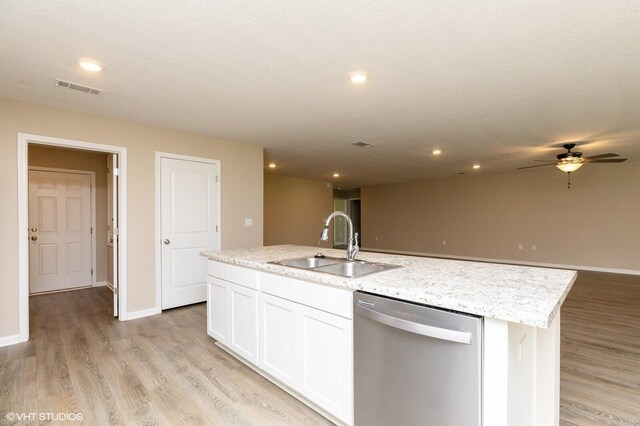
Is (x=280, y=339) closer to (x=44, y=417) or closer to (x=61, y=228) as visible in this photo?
(x=44, y=417)

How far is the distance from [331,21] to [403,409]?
82.9 inches

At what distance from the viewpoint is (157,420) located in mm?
1900

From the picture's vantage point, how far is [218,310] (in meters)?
2.86

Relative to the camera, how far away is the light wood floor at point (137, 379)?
1.97 meters

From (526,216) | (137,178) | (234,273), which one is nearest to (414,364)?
(234,273)

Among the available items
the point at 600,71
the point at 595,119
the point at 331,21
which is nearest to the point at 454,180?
the point at 595,119

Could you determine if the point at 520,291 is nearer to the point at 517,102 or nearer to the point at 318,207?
the point at 517,102

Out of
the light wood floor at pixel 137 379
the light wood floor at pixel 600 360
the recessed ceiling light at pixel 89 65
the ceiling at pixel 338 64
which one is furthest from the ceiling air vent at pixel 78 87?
the light wood floor at pixel 600 360

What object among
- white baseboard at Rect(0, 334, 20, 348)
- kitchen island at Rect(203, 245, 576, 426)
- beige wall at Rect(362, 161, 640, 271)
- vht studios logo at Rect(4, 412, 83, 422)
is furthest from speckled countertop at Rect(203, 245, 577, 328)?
beige wall at Rect(362, 161, 640, 271)

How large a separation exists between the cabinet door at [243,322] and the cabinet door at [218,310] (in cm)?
8

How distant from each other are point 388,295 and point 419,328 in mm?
212

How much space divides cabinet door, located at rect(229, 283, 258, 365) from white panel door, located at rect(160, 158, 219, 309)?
5.80ft

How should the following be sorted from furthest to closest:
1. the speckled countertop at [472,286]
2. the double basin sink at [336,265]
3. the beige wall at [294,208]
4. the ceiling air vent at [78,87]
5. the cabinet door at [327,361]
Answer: the beige wall at [294,208] → the ceiling air vent at [78,87] → the double basin sink at [336,265] → the cabinet door at [327,361] → the speckled countertop at [472,286]

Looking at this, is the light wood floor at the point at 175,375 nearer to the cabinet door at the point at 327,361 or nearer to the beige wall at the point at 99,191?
the cabinet door at the point at 327,361
